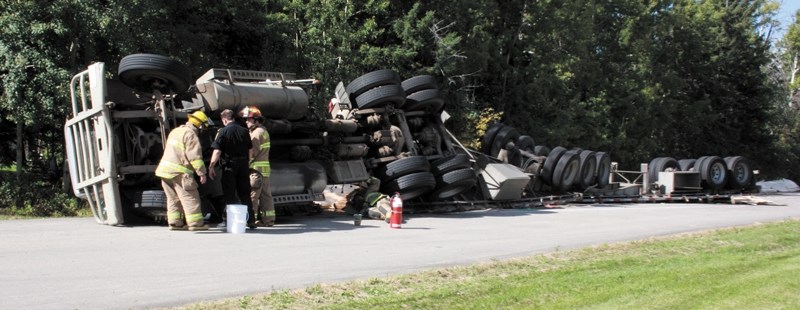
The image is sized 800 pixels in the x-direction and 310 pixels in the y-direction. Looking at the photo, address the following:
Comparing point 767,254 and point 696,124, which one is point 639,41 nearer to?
point 696,124

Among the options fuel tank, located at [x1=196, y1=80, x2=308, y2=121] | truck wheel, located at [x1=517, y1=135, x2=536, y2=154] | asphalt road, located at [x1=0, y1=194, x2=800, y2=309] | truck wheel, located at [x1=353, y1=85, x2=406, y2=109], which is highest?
truck wheel, located at [x1=353, y1=85, x2=406, y2=109]

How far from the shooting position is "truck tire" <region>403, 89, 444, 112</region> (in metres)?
14.4

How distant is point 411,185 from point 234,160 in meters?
3.84

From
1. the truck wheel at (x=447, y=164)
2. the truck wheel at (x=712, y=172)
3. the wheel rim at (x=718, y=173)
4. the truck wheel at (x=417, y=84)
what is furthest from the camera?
the wheel rim at (x=718, y=173)

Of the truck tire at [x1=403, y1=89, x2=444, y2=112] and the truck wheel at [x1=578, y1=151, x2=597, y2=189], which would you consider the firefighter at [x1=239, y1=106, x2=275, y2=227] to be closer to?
the truck tire at [x1=403, y1=89, x2=444, y2=112]

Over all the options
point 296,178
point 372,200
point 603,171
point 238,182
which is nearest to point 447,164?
point 372,200

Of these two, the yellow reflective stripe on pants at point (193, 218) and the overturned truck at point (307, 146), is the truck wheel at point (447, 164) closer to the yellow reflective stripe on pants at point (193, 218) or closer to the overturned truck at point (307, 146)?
the overturned truck at point (307, 146)

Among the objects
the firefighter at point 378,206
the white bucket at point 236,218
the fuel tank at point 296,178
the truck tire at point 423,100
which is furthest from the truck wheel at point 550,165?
the white bucket at point 236,218

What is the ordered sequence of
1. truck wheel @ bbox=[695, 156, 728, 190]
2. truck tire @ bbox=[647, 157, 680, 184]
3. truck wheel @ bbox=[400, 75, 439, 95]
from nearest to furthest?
truck wheel @ bbox=[400, 75, 439, 95] → truck wheel @ bbox=[695, 156, 728, 190] → truck tire @ bbox=[647, 157, 680, 184]

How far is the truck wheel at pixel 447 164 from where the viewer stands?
1325 centimetres

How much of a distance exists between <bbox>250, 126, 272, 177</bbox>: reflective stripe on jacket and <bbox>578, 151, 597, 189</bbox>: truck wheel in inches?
368

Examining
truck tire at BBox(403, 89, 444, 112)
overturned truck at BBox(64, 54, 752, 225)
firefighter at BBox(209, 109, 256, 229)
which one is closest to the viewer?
firefighter at BBox(209, 109, 256, 229)

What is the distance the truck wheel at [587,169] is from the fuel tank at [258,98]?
26.2 feet

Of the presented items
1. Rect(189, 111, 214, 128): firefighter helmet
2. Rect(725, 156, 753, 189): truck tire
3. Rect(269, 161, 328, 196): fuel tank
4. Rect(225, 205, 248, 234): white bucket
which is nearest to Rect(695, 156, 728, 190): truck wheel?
Rect(725, 156, 753, 189): truck tire
